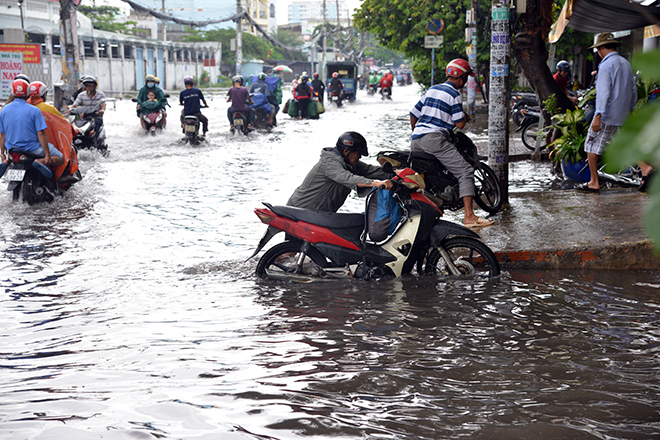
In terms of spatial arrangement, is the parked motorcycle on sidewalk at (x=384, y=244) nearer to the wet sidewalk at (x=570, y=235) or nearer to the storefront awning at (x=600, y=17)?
the wet sidewalk at (x=570, y=235)

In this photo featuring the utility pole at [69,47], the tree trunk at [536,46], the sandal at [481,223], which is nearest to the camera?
the sandal at [481,223]

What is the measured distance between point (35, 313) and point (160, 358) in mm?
1523

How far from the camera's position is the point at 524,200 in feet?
27.7

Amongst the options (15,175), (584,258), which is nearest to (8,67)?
(15,175)

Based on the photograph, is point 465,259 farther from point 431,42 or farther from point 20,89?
point 431,42

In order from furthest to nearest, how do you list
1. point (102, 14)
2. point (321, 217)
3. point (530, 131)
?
point (102, 14)
point (530, 131)
point (321, 217)

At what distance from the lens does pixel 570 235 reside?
20.9 ft

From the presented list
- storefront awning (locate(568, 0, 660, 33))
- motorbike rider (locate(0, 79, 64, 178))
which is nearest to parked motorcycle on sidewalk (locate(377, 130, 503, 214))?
storefront awning (locate(568, 0, 660, 33))

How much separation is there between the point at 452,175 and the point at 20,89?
→ 5.76m

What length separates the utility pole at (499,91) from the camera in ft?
25.7

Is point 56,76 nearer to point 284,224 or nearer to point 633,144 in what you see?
point 284,224

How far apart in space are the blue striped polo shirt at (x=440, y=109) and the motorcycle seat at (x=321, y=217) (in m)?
1.96

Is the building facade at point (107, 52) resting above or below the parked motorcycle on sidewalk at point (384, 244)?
above

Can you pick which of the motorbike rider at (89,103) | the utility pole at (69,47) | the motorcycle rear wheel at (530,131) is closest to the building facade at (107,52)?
the utility pole at (69,47)
